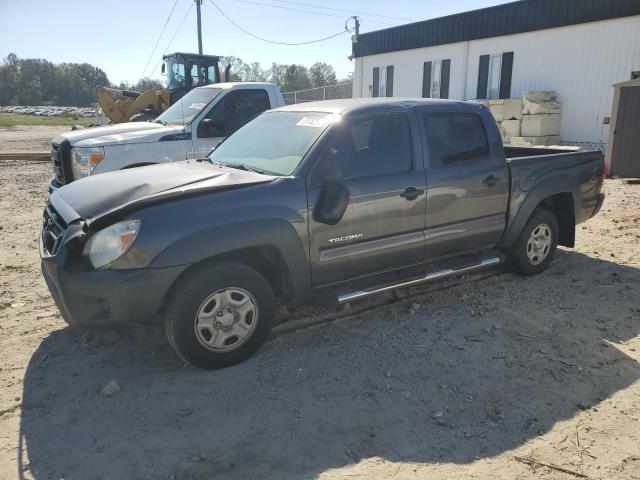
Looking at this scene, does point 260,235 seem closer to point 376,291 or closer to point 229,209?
point 229,209

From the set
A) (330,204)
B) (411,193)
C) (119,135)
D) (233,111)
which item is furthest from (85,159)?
(411,193)

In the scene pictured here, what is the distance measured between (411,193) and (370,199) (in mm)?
447

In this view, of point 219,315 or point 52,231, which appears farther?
point 52,231

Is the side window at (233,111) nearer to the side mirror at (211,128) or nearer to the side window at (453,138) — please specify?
the side mirror at (211,128)

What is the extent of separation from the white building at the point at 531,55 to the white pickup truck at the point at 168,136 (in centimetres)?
1145

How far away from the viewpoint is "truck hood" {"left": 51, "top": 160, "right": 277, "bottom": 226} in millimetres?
3436

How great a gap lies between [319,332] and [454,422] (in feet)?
4.76

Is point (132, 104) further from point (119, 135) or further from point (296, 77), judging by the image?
point (296, 77)

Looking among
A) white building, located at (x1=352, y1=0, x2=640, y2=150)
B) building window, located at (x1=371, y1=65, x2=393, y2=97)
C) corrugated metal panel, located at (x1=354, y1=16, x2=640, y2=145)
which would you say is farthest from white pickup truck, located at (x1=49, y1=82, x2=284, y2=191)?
building window, located at (x1=371, y1=65, x2=393, y2=97)

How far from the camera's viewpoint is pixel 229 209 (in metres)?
3.52

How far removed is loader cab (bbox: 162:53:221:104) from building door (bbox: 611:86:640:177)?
1175 centimetres

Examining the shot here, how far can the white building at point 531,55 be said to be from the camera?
16.2 metres

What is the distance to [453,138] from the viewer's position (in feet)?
15.6

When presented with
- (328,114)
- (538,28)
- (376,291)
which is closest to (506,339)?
(376,291)
